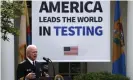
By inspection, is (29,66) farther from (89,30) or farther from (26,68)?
(89,30)

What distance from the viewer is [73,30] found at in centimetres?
1246

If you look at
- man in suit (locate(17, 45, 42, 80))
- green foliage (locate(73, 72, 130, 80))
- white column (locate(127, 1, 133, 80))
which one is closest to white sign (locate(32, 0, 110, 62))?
green foliage (locate(73, 72, 130, 80))

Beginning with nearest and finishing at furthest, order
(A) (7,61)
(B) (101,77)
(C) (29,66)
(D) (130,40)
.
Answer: (C) (29,66) → (B) (101,77) → (A) (7,61) → (D) (130,40)

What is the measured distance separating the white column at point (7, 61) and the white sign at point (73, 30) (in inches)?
29.7

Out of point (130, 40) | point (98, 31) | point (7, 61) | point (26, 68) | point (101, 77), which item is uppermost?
point (98, 31)

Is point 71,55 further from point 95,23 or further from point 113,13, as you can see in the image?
point 113,13

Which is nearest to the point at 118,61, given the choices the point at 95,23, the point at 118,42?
the point at 118,42

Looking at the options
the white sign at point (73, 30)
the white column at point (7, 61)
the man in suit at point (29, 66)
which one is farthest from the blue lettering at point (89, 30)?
the man in suit at point (29, 66)

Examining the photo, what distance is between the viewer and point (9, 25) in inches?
198

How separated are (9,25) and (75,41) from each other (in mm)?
7502

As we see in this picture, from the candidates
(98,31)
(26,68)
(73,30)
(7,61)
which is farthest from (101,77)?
(26,68)

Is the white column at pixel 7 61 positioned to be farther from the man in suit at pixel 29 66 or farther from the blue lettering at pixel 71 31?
the man in suit at pixel 29 66

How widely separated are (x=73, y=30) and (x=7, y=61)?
216cm

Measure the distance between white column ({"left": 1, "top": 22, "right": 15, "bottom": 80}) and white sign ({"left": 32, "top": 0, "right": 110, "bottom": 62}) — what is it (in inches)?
29.7
